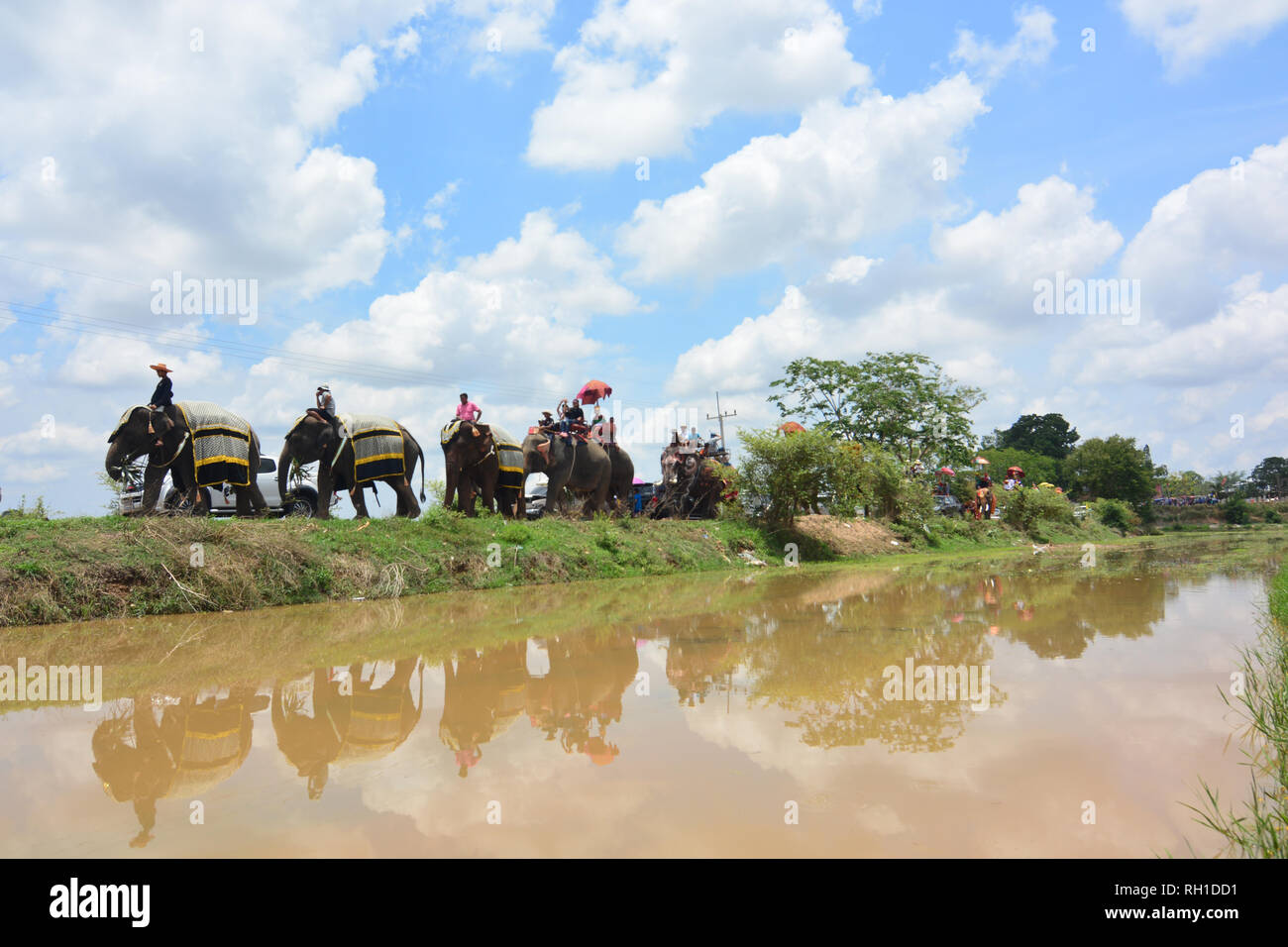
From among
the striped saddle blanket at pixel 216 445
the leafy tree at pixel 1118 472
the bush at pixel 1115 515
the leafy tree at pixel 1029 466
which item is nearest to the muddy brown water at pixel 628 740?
the striped saddle blanket at pixel 216 445

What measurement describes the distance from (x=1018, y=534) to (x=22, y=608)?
3505 cm

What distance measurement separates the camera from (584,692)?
6.27m

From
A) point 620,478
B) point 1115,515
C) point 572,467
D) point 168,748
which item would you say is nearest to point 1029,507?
point 1115,515

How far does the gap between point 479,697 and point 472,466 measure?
1181 cm

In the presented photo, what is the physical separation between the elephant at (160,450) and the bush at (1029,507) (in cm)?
3260

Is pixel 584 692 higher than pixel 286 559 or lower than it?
lower

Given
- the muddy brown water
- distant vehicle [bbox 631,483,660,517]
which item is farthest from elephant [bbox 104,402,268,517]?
distant vehicle [bbox 631,483,660,517]

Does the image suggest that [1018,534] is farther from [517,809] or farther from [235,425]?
[517,809]

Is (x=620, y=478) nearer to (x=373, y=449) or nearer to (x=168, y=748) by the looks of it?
(x=373, y=449)

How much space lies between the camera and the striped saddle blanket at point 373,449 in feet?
51.0

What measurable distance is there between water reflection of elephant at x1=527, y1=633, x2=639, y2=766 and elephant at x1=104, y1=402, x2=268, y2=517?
8648 millimetres

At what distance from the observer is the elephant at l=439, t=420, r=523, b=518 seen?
16938 mm
